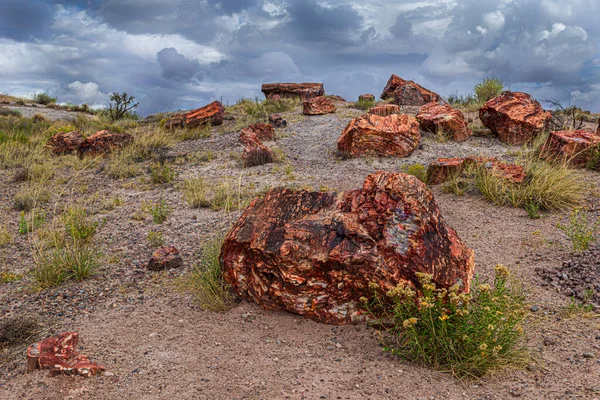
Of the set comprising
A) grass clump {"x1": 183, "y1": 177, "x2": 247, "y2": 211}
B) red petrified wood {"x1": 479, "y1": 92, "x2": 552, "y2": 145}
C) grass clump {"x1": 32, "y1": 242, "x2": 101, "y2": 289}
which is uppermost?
red petrified wood {"x1": 479, "y1": 92, "x2": 552, "y2": 145}

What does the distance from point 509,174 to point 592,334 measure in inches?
164

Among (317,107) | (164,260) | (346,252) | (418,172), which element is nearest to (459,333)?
(346,252)

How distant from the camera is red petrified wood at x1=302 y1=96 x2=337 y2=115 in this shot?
52.0ft

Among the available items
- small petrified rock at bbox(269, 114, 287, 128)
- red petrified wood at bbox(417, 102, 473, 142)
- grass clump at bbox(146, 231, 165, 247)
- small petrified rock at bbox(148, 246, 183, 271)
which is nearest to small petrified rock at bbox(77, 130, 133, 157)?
small petrified rock at bbox(269, 114, 287, 128)

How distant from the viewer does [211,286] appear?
437 centimetres

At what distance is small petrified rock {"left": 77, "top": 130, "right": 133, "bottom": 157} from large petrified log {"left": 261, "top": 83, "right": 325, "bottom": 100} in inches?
348

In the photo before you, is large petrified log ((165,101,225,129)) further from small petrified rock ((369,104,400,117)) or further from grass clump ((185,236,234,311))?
grass clump ((185,236,234,311))

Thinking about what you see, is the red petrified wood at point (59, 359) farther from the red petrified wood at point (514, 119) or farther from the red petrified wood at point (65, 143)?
the red petrified wood at point (514, 119)

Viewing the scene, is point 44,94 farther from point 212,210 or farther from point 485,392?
point 485,392

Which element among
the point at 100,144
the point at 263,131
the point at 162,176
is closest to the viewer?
the point at 162,176

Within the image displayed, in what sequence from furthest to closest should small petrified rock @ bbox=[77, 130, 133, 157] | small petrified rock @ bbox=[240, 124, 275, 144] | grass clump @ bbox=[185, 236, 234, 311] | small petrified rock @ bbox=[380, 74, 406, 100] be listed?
small petrified rock @ bbox=[380, 74, 406, 100], small petrified rock @ bbox=[240, 124, 275, 144], small petrified rock @ bbox=[77, 130, 133, 157], grass clump @ bbox=[185, 236, 234, 311]

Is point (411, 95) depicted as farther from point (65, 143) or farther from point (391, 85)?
point (65, 143)

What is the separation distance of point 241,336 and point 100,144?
34.1 feet

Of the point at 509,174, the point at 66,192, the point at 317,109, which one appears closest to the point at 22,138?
the point at 66,192
